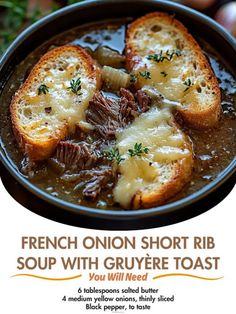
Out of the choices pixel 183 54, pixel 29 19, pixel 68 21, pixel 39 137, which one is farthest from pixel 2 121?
pixel 29 19

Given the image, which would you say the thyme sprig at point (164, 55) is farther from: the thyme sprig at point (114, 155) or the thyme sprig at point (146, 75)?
the thyme sprig at point (114, 155)

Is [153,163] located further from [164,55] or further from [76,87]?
[164,55]

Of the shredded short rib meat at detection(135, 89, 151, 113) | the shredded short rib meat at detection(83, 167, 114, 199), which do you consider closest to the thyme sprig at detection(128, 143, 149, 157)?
the shredded short rib meat at detection(83, 167, 114, 199)

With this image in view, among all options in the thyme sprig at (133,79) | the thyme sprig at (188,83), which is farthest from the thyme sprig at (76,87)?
the thyme sprig at (188,83)

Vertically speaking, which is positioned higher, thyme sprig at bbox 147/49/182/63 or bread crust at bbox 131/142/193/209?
thyme sprig at bbox 147/49/182/63

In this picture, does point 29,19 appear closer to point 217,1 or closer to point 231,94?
point 217,1

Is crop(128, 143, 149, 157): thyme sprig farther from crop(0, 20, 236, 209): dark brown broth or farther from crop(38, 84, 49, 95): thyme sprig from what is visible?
crop(38, 84, 49, 95): thyme sprig
